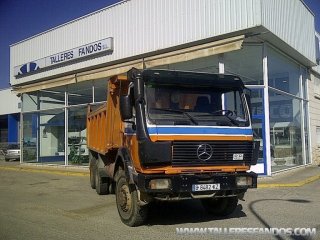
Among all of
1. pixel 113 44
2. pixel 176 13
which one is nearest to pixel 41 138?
pixel 113 44

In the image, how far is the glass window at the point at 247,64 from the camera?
46.6 feet

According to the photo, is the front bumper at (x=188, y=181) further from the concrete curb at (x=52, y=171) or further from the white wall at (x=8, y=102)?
the white wall at (x=8, y=102)

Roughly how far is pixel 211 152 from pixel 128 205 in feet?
5.98

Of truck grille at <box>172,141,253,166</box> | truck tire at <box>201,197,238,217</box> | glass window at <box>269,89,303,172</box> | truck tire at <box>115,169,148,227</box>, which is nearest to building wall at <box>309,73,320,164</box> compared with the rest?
glass window at <box>269,89,303,172</box>

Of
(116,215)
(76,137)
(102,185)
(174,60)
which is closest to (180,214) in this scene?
(116,215)

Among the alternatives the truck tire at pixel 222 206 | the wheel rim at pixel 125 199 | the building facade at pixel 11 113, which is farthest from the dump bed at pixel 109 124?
the building facade at pixel 11 113

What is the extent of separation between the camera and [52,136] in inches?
856

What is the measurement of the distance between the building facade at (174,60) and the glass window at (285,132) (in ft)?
0.13

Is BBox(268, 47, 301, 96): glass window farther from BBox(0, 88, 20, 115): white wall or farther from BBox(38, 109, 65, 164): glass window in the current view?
BBox(0, 88, 20, 115): white wall

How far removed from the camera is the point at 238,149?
7246 millimetres

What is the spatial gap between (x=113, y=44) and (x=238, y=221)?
11.9 m

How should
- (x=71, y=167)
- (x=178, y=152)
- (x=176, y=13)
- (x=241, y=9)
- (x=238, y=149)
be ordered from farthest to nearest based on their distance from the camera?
(x=71, y=167) → (x=176, y=13) → (x=241, y=9) → (x=238, y=149) → (x=178, y=152)

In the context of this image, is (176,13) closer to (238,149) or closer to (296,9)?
(296,9)

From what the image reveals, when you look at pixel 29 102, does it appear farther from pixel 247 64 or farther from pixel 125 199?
pixel 125 199
